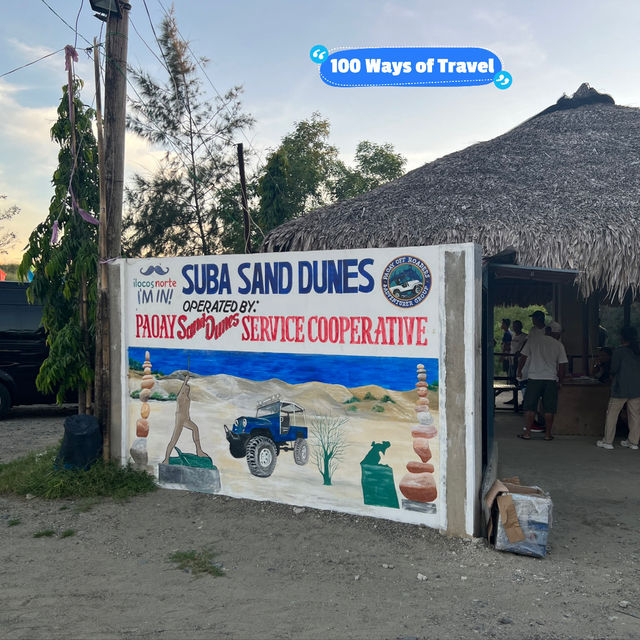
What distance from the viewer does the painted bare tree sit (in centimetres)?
525

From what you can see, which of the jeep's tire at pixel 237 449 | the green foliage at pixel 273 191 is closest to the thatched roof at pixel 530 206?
the jeep's tire at pixel 237 449

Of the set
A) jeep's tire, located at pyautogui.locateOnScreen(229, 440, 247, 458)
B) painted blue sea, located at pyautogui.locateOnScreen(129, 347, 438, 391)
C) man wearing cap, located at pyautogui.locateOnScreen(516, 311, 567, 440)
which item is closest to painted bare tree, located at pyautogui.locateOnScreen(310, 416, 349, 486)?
painted blue sea, located at pyautogui.locateOnScreen(129, 347, 438, 391)

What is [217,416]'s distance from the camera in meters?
5.81

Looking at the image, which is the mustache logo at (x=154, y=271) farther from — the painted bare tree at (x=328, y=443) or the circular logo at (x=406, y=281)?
the circular logo at (x=406, y=281)

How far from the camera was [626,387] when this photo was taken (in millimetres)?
7820

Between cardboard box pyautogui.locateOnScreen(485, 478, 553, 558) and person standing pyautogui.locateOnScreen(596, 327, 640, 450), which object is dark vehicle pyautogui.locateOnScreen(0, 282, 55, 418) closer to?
cardboard box pyautogui.locateOnScreen(485, 478, 553, 558)

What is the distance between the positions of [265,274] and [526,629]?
3.39 m

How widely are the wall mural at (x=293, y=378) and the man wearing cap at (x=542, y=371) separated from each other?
402 cm

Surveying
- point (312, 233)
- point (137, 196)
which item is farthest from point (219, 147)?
point (312, 233)

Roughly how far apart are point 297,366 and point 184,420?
4.28 feet

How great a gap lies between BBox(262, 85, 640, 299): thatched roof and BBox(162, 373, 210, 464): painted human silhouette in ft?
11.1

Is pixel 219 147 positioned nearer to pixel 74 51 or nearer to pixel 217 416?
pixel 74 51

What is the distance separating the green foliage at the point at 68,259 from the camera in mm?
6734

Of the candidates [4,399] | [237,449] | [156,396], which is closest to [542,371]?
[237,449]
